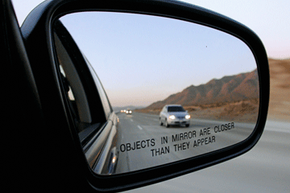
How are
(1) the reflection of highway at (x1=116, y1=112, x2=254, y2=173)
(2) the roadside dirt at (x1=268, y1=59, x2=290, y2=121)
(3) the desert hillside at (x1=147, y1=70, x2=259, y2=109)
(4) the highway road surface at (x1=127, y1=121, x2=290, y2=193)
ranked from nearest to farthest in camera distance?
1. (1) the reflection of highway at (x1=116, y1=112, x2=254, y2=173)
2. (3) the desert hillside at (x1=147, y1=70, x2=259, y2=109)
3. (4) the highway road surface at (x1=127, y1=121, x2=290, y2=193)
4. (2) the roadside dirt at (x1=268, y1=59, x2=290, y2=121)

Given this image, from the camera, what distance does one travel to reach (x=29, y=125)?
91cm

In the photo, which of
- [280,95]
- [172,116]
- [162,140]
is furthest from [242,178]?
[280,95]

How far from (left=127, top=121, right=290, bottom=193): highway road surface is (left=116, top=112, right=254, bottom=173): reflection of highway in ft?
5.87

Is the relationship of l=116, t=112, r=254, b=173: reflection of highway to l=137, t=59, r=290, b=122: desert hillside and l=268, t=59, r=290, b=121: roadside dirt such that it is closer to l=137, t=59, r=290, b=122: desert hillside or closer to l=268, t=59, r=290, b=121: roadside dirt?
l=137, t=59, r=290, b=122: desert hillside

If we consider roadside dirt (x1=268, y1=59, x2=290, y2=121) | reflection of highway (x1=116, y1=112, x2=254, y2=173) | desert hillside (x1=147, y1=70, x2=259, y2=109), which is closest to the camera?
reflection of highway (x1=116, y1=112, x2=254, y2=173)

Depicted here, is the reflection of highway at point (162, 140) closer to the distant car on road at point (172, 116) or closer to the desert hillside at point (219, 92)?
the distant car on road at point (172, 116)

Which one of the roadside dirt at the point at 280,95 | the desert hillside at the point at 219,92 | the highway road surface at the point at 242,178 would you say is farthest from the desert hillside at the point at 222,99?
the roadside dirt at the point at 280,95

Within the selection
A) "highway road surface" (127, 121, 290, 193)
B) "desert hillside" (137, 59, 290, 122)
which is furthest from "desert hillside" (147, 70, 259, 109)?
"highway road surface" (127, 121, 290, 193)

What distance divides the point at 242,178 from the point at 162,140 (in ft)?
12.8

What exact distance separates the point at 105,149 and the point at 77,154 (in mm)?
794

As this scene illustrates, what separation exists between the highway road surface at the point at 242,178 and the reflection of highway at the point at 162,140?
1791 mm

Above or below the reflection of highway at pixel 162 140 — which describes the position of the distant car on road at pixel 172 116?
above

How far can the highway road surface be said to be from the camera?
14.4 feet

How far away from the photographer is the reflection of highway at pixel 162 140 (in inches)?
57.2
